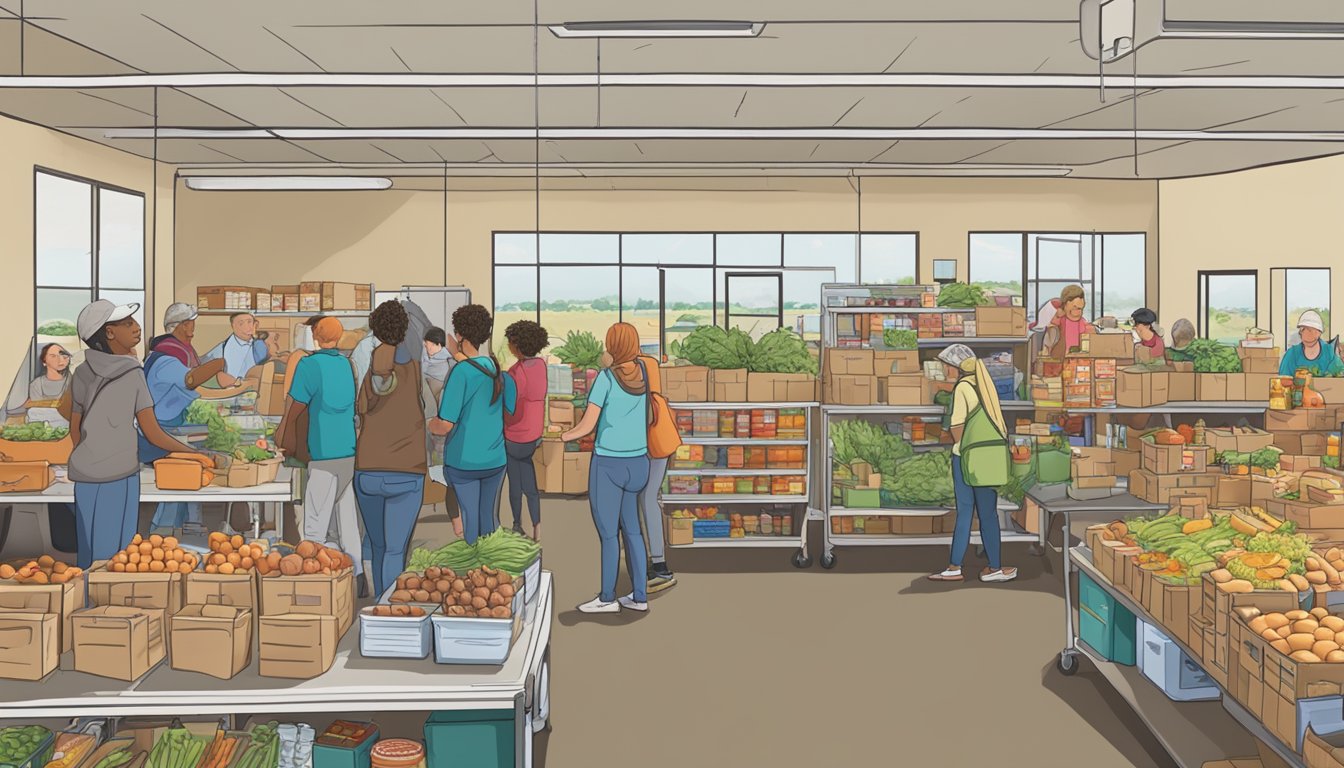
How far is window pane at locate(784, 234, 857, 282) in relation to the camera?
14.7m

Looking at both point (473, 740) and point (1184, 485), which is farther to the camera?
point (1184, 485)

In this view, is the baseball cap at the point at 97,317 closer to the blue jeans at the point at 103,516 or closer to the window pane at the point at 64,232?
the blue jeans at the point at 103,516

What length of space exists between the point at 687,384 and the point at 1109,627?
12.3 feet

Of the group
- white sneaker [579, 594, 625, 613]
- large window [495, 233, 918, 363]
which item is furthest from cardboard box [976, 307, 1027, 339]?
large window [495, 233, 918, 363]

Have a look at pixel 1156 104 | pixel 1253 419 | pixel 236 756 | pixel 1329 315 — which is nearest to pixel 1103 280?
pixel 1329 315

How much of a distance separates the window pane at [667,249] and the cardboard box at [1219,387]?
8.36m

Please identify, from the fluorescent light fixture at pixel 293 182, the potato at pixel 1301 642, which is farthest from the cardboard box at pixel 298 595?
the fluorescent light fixture at pixel 293 182

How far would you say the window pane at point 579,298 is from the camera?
1484 centimetres

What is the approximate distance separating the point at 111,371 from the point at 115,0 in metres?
2.57

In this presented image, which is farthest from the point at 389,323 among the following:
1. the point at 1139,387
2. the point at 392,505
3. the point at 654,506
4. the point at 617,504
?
the point at 1139,387

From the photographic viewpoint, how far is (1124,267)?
15.0 metres

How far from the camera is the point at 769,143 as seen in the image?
449 inches

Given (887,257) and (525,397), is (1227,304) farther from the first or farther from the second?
(525,397)

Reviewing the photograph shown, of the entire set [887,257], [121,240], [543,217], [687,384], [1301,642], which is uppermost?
[543,217]
